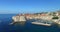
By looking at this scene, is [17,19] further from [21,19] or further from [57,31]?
[57,31]

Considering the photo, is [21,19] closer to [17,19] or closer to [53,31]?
[17,19]

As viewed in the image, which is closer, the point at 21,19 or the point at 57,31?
the point at 57,31

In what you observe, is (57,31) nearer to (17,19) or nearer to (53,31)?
(53,31)

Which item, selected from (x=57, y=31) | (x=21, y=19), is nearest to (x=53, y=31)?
(x=57, y=31)

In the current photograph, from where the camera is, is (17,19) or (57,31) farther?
(17,19)

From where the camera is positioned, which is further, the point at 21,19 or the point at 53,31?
the point at 21,19

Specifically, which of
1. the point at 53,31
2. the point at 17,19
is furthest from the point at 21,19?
the point at 53,31
